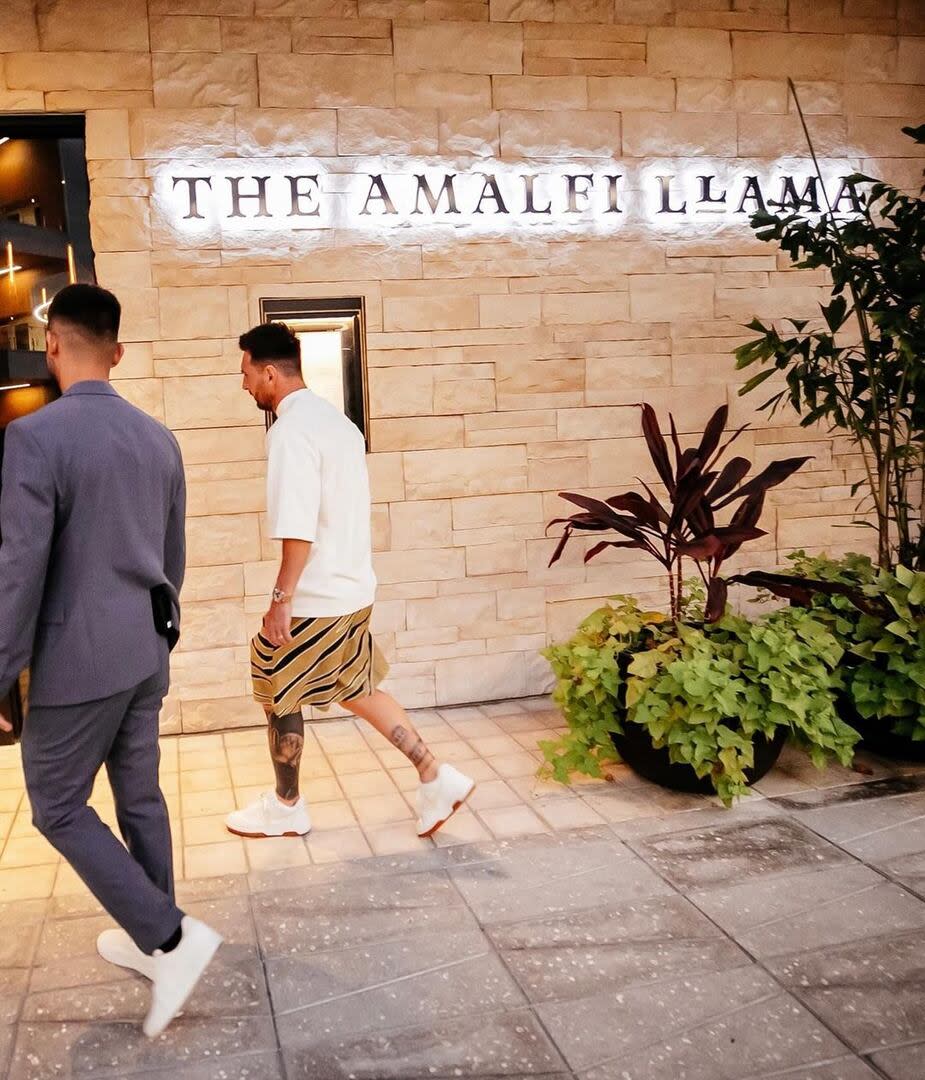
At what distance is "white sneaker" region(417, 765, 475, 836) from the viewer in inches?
127

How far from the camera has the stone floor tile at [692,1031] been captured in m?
2.09

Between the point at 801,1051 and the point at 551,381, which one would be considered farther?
the point at 551,381

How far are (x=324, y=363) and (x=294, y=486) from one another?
1468mm

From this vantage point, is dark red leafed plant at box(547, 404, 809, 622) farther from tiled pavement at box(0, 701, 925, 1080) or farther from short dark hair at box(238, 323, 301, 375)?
short dark hair at box(238, 323, 301, 375)

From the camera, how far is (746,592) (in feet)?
16.2

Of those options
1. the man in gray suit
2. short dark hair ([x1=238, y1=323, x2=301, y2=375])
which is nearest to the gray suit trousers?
the man in gray suit

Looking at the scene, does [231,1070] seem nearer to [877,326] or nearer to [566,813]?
[566,813]

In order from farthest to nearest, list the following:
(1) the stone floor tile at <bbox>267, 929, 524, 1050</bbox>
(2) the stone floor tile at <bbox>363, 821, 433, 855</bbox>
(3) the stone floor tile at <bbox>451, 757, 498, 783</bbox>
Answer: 1. (3) the stone floor tile at <bbox>451, 757, 498, 783</bbox>
2. (2) the stone floor tile at <bbox>363, 821, 433, 855</bbox>
3. (1) the stone floor tile at <bbox>267, 929, 524, 1050</bbox>

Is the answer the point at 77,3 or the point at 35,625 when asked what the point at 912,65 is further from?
the point at 35,625

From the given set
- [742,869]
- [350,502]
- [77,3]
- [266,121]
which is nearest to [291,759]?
[350,502]

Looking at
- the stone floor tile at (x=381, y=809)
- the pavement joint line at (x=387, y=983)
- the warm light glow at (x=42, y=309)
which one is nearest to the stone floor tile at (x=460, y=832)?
the stone floor tile at (x=381, y=809)

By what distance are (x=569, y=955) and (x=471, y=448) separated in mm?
2421

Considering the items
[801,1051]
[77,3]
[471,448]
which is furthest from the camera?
[471,448]

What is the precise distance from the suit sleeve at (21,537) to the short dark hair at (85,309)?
0.34 metres
